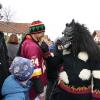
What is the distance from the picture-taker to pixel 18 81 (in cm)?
483

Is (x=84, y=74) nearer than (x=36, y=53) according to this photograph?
Yes

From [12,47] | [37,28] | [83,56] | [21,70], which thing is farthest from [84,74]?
[12,47]

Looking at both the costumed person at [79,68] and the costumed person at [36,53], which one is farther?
the costumed person at [36,53]

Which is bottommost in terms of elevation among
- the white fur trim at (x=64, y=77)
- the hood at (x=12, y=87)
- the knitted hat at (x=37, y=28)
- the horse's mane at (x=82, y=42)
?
the white fur trim at (x=64, y=77)

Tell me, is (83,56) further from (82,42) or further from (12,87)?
(12,87)

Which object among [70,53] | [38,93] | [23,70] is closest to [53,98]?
[38,93]

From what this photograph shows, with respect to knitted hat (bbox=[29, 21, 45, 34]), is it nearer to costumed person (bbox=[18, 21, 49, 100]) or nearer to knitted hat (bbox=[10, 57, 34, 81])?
costumed person (bbox=[18, 21, 49, 100])

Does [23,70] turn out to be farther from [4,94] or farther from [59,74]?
[59,74]

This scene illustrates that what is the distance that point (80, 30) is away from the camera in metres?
5.96

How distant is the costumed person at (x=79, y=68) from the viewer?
5.76 meters

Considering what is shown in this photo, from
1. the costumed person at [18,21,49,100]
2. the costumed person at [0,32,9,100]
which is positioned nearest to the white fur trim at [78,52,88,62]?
the costumed person at [18,21,49,100]

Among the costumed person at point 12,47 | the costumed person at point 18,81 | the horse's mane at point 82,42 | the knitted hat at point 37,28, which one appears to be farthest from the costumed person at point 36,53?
the costumed person at point 12,47

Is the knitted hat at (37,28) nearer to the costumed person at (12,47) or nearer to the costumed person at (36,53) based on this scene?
the costumed person at (36,53)

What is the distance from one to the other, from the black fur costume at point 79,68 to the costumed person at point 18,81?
3.60 feet
